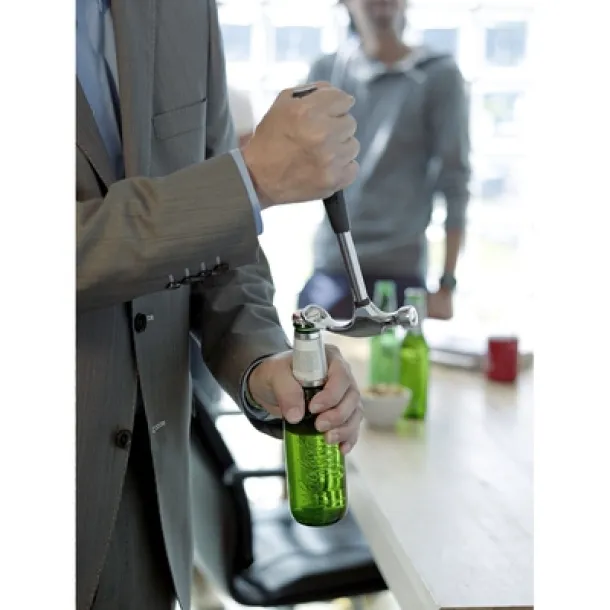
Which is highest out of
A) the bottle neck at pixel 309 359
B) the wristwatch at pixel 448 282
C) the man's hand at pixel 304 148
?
the man's hand at pixel 304 148

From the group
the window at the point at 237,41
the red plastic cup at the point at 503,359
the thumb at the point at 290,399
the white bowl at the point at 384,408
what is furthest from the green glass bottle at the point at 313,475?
the window at the point at 237,41

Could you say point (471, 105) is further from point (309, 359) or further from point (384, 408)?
point (309, 359)

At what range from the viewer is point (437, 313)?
119 inches

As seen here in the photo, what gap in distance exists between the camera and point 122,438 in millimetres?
1005

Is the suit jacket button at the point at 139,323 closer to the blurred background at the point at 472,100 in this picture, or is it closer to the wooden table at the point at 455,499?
the wooden table at the point at 455,499

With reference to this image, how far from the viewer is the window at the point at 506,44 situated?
446 centimetres

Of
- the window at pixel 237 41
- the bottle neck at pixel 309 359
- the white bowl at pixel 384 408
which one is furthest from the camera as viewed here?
the window at pixel 237 41

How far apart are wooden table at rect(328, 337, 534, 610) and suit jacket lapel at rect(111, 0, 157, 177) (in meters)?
0.57

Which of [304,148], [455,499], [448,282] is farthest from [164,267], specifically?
[448,282]

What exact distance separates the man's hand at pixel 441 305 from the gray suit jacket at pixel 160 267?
1.85m

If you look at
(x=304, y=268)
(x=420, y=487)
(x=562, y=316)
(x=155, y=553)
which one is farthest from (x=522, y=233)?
(x=562, y=316)

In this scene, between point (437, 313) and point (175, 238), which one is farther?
point (437, 313)
